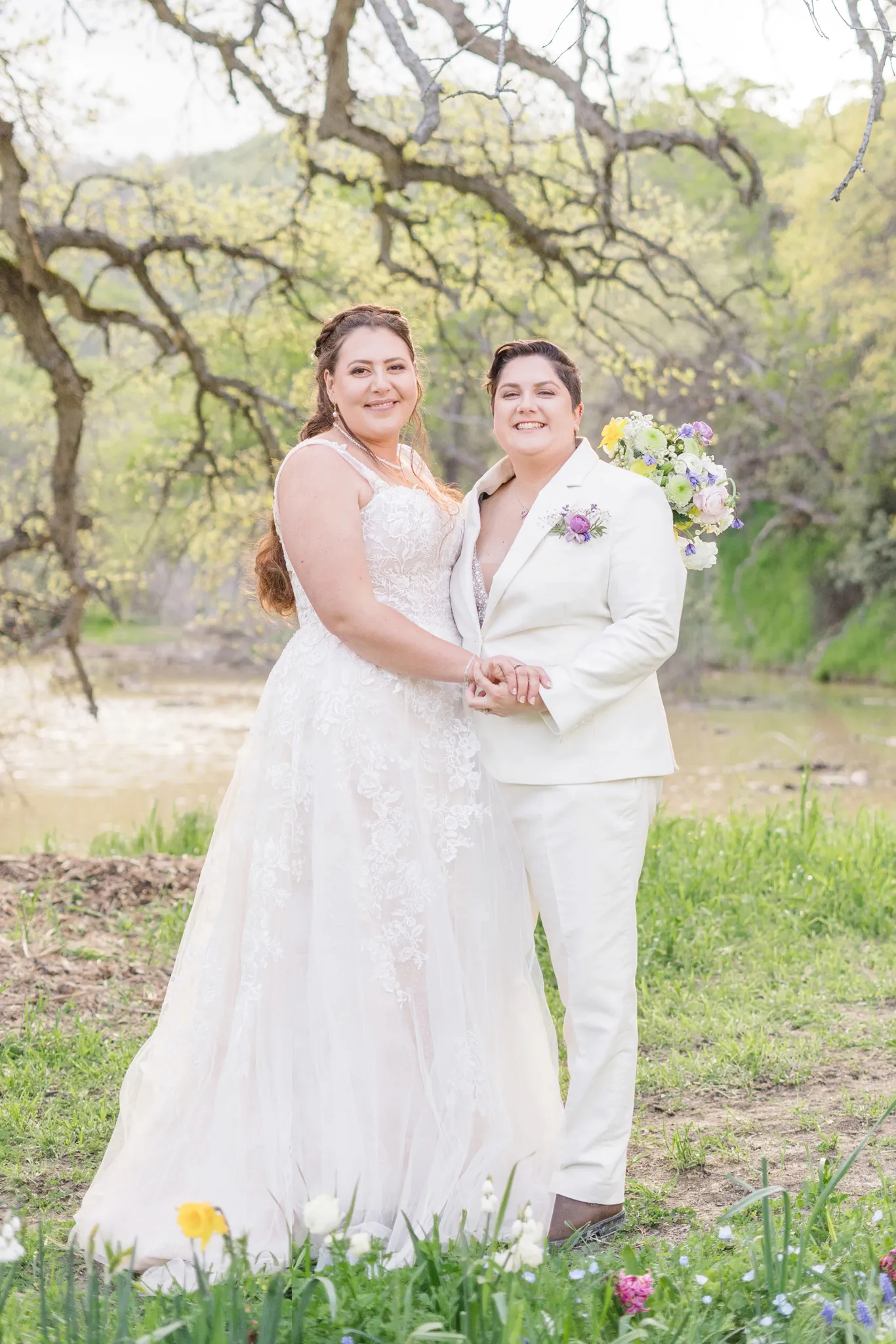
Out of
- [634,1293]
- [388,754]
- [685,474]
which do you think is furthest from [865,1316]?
[685,474]

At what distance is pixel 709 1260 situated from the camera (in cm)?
274

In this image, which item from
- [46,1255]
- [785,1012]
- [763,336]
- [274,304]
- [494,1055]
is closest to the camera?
[46,1255]

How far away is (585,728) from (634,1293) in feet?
4.31

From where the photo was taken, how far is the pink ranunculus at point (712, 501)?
346 centimetres

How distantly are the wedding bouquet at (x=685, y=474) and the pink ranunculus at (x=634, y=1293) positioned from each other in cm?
177

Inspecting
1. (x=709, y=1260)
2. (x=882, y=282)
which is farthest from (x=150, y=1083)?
(x=882, y=282)

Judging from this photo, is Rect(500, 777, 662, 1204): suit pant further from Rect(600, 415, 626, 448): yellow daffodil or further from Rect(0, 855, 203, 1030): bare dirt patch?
Rect(0, 855, 203, 1030): bare dirt patch

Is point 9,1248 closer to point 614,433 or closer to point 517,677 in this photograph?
point 517,677

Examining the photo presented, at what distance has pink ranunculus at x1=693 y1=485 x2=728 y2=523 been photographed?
3461 millimetres

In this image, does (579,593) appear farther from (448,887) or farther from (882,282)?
(882,282)

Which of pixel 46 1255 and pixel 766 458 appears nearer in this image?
pixel 46 1255

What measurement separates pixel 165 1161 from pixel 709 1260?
4.45 ft

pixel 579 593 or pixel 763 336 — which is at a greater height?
pixel 763 336

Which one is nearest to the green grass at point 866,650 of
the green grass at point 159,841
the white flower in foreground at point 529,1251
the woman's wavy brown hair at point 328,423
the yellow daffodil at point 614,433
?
the green grass at point 159,841
